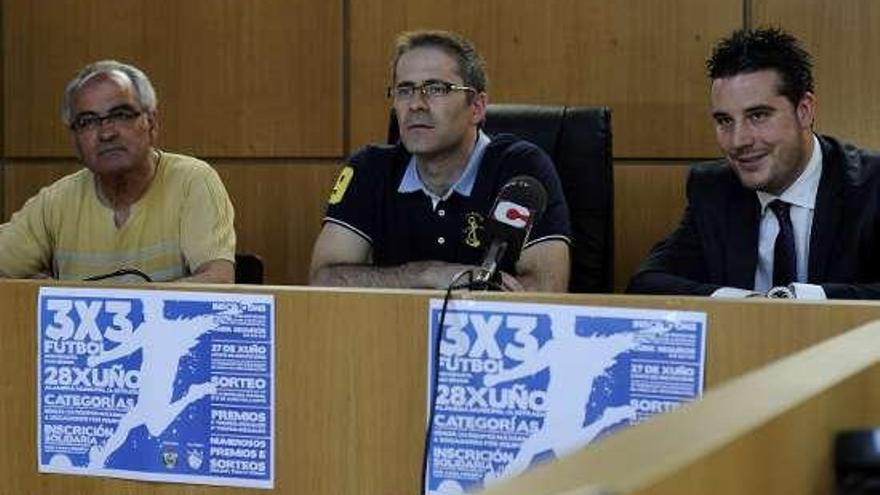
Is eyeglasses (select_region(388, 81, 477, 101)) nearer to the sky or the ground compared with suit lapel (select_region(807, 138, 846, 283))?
nearer to the sky

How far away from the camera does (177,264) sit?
9.92 feet

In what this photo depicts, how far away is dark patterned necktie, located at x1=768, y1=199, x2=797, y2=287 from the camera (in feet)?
8.58

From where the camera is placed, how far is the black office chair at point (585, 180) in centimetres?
305

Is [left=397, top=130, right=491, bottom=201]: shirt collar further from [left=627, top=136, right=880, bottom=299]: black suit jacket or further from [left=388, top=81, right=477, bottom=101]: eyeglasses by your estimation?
[left=627, top=136, right=880, bottom=299]: black suit jacket

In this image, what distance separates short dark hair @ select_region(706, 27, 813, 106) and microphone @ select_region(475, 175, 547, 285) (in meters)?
0.97

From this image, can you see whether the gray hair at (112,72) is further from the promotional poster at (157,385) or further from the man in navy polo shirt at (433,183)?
the promotional poster at (157,385)

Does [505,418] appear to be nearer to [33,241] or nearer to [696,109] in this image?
[33,241]

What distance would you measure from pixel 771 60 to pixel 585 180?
1.65 feet

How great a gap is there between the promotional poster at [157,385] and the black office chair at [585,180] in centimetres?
131

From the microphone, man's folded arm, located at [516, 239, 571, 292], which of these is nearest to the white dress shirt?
man's folded arm, located at [516, 239, 571, 292]

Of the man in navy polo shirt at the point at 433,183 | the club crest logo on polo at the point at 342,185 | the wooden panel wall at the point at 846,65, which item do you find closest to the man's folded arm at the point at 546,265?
the man in navy polo shirt at the point at 433,183

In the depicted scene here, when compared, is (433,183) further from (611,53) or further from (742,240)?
(611,53)

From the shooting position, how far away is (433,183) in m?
2.95

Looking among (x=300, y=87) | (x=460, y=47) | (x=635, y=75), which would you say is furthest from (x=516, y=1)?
(x=460, y=47)
